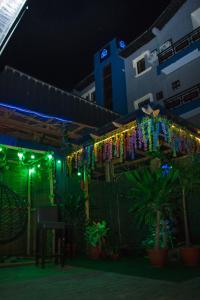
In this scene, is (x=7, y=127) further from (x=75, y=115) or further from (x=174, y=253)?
(x=174, y=253)

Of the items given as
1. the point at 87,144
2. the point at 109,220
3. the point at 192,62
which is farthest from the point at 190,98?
the point at 109,220

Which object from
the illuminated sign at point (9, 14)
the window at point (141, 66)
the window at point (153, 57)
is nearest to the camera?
the illuminated sign at point (9, 14)

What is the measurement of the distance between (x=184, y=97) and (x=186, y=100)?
0.22m

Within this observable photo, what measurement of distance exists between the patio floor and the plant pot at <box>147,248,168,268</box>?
0.18 m

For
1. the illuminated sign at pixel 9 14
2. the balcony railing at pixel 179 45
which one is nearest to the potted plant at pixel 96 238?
the illuminated sign at pixel 9 14

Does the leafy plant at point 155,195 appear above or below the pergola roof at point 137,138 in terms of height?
below

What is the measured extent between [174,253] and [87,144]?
3983 mm

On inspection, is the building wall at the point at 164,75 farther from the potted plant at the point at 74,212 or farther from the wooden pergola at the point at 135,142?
the potted plant at the point at 74,212

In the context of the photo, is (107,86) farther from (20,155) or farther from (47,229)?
(47,229)

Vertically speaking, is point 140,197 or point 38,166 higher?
point 38,166

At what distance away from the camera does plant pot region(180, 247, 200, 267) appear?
496cm

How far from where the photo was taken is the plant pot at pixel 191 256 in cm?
496

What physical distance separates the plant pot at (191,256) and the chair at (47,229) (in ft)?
7.91

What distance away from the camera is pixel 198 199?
738cm
